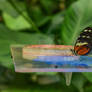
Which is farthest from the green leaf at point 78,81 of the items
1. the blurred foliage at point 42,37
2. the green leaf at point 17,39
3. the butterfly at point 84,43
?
the butterfly at point 84,43

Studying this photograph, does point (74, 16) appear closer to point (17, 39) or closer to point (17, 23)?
point (17, 39)

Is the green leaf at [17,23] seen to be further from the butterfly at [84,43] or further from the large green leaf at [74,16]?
the butterfly at [84,43]

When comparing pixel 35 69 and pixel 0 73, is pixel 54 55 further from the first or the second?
pixel 0 73

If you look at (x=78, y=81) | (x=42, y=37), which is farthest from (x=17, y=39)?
(x=78, y=81)

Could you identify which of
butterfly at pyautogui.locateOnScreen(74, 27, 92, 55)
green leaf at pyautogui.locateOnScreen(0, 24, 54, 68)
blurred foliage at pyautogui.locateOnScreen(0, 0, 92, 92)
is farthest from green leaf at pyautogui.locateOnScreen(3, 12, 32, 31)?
butterfly at pyautogui.locateOnScreen(74, 27, 92, 55)

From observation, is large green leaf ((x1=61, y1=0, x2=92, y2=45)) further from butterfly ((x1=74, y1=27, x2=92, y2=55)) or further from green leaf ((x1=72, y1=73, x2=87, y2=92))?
butterfly ((x1=74, y1=27, x2=92, y2=55))
